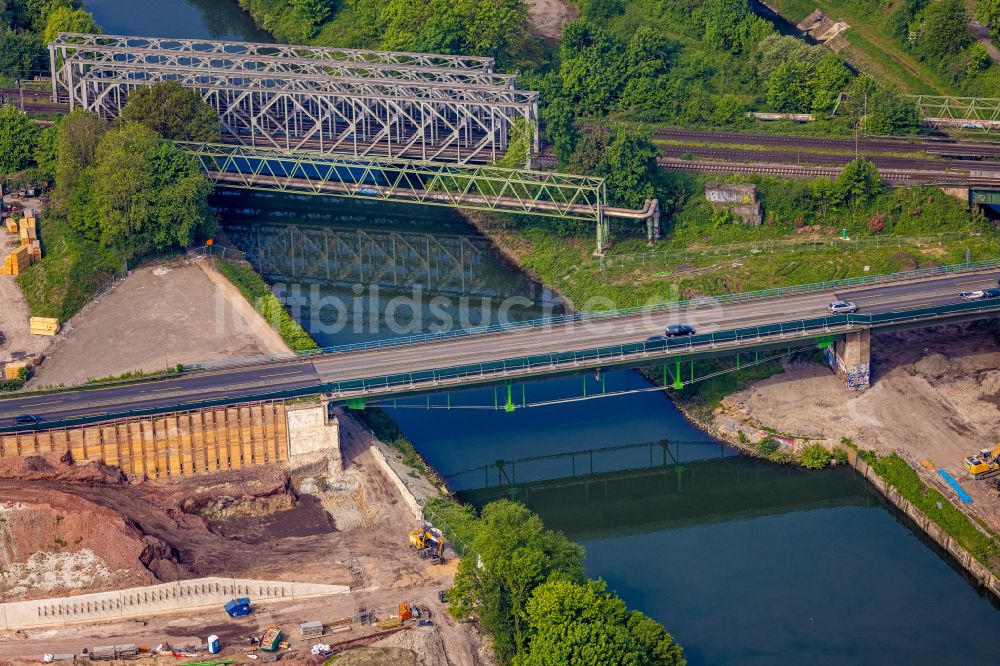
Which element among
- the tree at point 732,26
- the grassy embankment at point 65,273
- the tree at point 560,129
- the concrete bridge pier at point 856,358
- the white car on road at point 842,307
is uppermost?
the tree at point 732,26

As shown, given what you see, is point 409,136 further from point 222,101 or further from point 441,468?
point 441,468

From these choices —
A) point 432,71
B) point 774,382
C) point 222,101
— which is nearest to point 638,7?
point 432,71

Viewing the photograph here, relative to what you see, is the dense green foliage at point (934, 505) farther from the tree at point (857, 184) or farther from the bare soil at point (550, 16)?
the bare soil at point (550, 16)

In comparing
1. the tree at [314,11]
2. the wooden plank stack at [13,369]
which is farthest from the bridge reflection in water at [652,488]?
the tree at [314,11]

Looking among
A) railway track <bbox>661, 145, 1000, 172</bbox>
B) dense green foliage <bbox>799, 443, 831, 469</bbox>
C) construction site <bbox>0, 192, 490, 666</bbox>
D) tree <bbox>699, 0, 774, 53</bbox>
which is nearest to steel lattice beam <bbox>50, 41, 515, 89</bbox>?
railway track <bbox>661, 145, 1000, 172</bbox>

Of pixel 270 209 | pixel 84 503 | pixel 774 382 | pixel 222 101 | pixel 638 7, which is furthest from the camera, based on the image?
pixel 638 7

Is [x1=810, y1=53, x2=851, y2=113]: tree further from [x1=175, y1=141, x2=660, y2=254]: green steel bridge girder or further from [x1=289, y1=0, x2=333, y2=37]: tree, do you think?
[x1=289, y1=0, x2=333, y2=37]: tree
